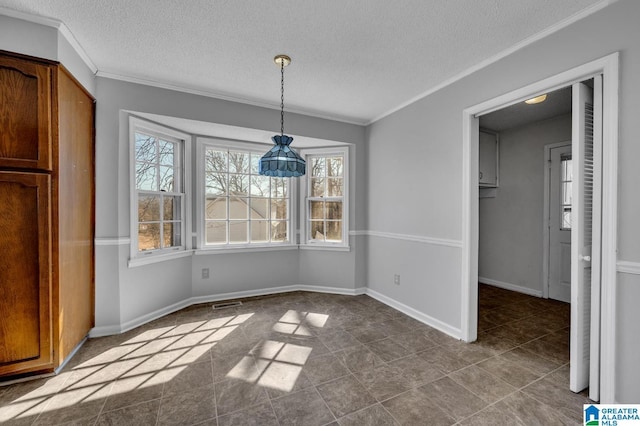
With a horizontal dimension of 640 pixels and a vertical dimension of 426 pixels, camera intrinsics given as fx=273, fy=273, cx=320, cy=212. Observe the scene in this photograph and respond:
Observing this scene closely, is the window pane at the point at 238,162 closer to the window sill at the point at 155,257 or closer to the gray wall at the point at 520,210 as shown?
the window sill at the point at 155,257

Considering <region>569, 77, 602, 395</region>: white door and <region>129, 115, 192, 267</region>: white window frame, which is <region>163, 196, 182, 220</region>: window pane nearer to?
<region>129, 115, 192, 267</region>: white window frame

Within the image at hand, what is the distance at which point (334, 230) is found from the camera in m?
4.28

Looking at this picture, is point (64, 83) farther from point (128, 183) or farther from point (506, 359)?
point (506, 359)

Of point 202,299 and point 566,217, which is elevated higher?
point 566,217

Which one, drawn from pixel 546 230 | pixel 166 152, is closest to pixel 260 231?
pixel 166 152

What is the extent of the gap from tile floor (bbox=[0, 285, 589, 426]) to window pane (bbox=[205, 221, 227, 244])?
106 cm

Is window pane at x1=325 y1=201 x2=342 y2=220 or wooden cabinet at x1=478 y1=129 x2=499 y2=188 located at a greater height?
wooden cabinet at x1=478 y1=129 x2=499 y2=188

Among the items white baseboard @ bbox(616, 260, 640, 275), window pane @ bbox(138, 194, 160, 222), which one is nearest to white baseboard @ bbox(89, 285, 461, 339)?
window pane @ bbox(138, 194, 160, 222)

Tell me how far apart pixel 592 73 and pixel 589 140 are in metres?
0.45

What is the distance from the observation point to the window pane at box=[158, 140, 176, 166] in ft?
11.0

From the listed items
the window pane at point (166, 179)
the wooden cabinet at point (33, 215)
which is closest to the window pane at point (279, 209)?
the window pane at point (166, 179)

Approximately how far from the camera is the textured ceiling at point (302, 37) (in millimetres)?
1875

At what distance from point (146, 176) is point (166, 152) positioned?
449 mm

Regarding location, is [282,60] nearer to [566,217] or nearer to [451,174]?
[451,174]
